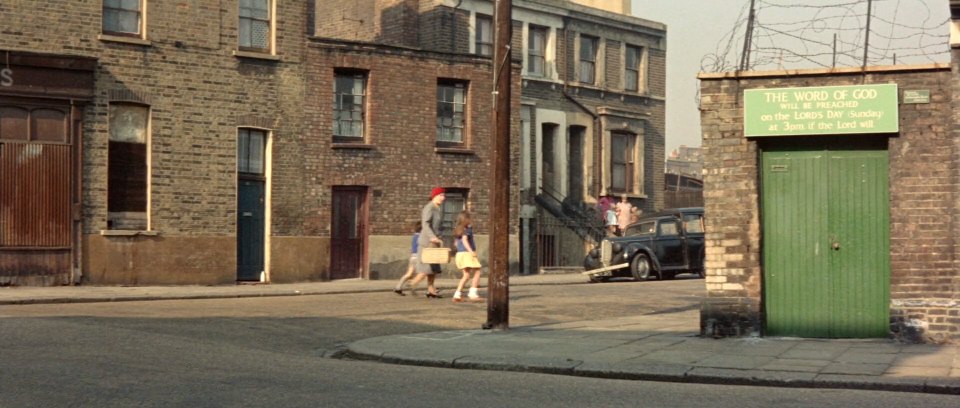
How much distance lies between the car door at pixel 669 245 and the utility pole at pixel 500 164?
617 inches

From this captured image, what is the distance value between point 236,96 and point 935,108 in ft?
57.1

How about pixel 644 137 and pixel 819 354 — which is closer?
pixel 819 354

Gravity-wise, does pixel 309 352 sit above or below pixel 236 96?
below

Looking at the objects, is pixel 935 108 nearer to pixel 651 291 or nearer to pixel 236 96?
pixel 651 291

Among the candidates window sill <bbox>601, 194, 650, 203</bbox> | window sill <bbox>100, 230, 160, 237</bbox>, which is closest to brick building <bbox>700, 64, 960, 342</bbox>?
window sill <bbox>100, 230, 160, 237</bbox>

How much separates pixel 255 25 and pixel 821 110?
663 inches

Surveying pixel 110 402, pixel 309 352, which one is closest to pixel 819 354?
pixel 309 352

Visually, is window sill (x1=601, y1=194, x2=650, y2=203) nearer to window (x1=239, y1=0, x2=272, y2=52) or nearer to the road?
window (x1=239, y1=0, x2=272, y2=52)

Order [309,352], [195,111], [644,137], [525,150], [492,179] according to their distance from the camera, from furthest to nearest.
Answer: [644,137] → [525,150] → [195,111] → [492,179] → [309,352]

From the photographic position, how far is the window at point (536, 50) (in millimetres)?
37969

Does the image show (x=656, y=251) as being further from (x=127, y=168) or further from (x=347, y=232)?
(x=127, y=168)

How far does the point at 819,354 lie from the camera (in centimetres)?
1298

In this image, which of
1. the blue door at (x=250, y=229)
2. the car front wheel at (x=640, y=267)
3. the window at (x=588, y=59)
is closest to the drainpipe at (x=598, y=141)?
the window at (x=588, y=59)

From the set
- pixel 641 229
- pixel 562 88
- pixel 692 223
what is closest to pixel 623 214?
pixel 562 88
